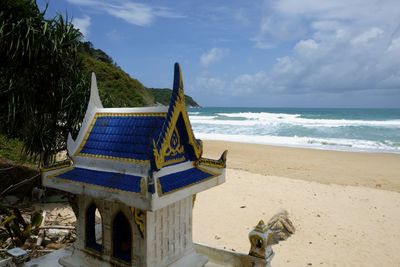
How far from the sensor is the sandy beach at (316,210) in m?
7.96

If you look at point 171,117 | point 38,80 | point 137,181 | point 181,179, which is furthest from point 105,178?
point 38,80

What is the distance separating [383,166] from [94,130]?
756 inches

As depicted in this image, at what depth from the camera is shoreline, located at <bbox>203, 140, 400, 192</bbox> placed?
16.1 metres

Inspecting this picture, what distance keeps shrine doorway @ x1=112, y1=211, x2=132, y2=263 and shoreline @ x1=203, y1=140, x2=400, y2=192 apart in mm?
12740

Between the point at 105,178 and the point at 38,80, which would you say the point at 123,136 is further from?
the point at 38,80

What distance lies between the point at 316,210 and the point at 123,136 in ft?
28.2

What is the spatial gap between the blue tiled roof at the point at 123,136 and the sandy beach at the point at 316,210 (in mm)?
4983

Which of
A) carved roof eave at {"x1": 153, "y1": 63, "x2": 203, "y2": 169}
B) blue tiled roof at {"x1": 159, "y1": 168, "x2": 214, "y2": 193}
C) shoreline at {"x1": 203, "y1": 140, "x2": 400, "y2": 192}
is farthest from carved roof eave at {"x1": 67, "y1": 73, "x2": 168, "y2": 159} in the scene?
shoreline at {"x1": 203, "y1": 140, "x2": 400, "y2": 192}

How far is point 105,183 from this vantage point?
3.70m

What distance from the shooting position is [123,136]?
4.10 meters

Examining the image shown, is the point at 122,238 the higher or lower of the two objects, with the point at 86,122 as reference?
lower

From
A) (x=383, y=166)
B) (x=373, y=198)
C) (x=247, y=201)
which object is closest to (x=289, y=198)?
(x=247, y=201)

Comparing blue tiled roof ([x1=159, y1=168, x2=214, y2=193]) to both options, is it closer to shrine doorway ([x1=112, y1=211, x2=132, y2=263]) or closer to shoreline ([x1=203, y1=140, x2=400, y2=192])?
shrine doorway ([x1=112, y1=211, x2=132, y2=263])

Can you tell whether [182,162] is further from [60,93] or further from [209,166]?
[60,93]
